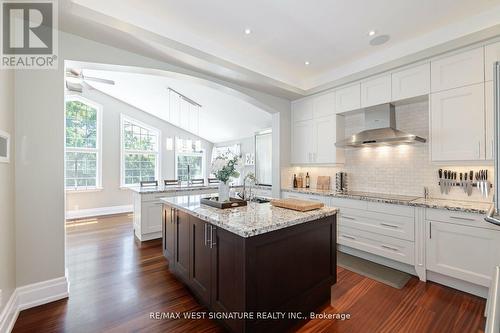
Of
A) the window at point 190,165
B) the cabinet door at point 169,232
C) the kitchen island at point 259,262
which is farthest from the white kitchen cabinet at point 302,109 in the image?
the window at point 190,165

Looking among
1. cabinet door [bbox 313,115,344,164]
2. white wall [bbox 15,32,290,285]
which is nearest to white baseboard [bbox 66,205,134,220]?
white wall [bbox 15,32,290,285]

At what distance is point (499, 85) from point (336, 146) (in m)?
2.66

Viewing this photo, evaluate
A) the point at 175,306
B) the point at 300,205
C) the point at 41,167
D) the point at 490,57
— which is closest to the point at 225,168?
the point at 300,205

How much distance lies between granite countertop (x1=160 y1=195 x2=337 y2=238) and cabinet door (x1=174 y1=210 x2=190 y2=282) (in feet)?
0.58

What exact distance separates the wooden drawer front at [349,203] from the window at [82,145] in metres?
6.62

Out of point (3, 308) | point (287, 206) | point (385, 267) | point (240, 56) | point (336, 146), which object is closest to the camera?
point (3, 308)

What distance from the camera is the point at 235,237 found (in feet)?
5.30

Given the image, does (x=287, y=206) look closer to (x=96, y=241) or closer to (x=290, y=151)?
(x=290, y=151)

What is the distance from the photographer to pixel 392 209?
2785 millimetres

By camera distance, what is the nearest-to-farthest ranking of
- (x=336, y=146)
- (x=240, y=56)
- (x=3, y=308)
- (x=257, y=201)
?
(x=3, y=308), (x=257, y=201), (x=240, y=56), (x=336, y=146)

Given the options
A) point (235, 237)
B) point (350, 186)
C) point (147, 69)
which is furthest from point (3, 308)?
point (350, 186)

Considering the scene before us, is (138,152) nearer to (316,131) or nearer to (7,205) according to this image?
(7,205)

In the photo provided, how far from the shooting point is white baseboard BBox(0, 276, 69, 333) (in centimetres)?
184

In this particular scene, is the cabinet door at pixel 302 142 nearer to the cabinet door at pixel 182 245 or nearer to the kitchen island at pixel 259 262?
the kitchen island at pixel 259 262
